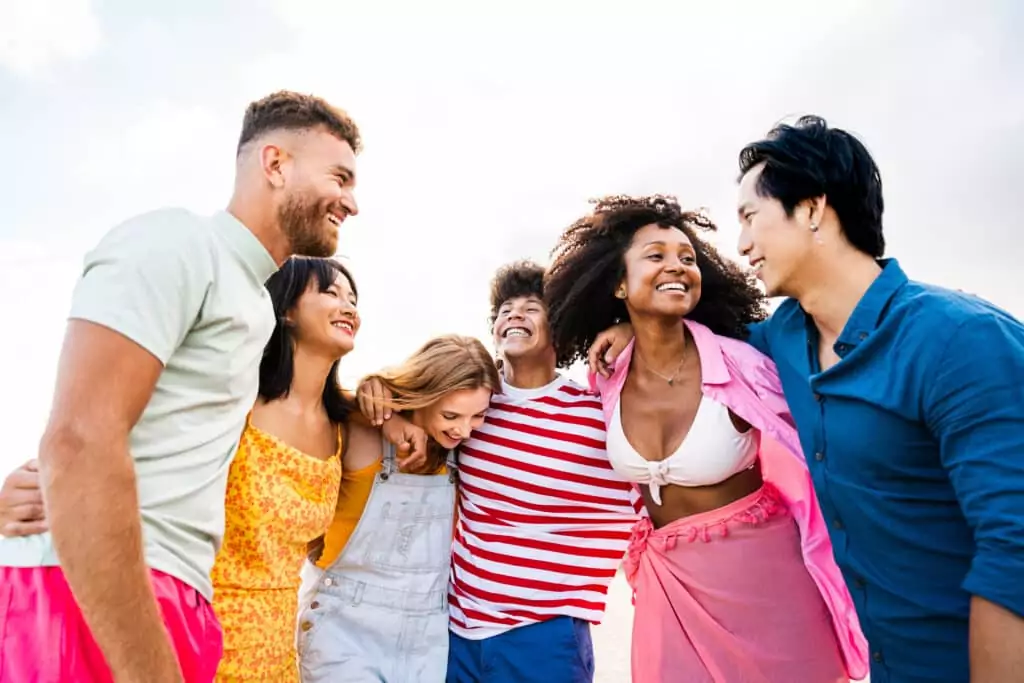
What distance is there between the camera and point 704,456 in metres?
2.68

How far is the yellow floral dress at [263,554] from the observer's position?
2.24 meters

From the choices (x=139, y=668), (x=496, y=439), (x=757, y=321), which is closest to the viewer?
(x=139, y=668)

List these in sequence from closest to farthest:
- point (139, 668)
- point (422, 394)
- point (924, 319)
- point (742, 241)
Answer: point (139, 668), point (924, 319), point (742, 241), point (422, 394)

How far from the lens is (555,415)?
124 inches

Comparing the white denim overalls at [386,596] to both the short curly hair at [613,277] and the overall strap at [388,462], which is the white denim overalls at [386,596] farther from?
the short curly hair at [613,277]

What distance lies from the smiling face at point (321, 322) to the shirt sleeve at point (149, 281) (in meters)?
1.30

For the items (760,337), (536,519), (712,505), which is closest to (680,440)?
(712,505)

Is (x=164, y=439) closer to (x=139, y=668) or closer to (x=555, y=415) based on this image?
(x=139, y=668)

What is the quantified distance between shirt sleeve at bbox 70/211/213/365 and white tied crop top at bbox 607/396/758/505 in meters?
1.86

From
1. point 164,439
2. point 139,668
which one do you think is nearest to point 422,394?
point 164,439

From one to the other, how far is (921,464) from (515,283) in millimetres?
2353

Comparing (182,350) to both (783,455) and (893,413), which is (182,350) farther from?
(783,455)

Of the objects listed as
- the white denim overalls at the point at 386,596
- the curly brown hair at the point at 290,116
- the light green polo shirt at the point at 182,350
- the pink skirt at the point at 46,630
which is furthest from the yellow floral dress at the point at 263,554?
the curly brown hair at the point at 290,116

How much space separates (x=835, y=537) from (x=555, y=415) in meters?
1.35
